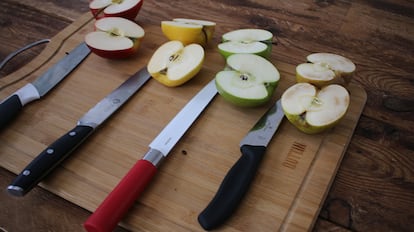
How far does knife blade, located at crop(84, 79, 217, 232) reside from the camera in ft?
1.85

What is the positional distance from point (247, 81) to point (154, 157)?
24 cm

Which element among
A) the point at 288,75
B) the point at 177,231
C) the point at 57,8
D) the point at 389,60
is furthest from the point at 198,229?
the point at 57,8

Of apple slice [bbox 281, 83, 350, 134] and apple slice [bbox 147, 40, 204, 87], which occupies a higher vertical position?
apple slice [bbox 147, 40, 204, 87]

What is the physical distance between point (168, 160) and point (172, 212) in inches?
4.1

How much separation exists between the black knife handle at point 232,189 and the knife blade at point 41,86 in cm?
43

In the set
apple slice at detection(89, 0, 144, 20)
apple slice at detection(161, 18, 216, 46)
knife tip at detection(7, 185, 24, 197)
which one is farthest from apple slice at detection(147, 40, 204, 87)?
knife tip at detection(7, 185, 24, 197)

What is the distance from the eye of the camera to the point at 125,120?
0.75 metres

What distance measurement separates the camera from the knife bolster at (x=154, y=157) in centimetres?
65

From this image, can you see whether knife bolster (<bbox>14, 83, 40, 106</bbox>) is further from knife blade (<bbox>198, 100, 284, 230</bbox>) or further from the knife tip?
knife blade (<bbox>198, 100, 284, 230</bbox>)

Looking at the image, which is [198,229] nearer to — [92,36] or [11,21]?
[92,36]

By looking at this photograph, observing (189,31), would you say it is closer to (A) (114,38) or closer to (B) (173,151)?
(A) (114,38)

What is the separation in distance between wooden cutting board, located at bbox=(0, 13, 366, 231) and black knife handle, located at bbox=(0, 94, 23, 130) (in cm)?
1

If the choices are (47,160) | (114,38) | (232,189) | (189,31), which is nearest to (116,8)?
(114,38)

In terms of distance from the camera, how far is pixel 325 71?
2.45ft
